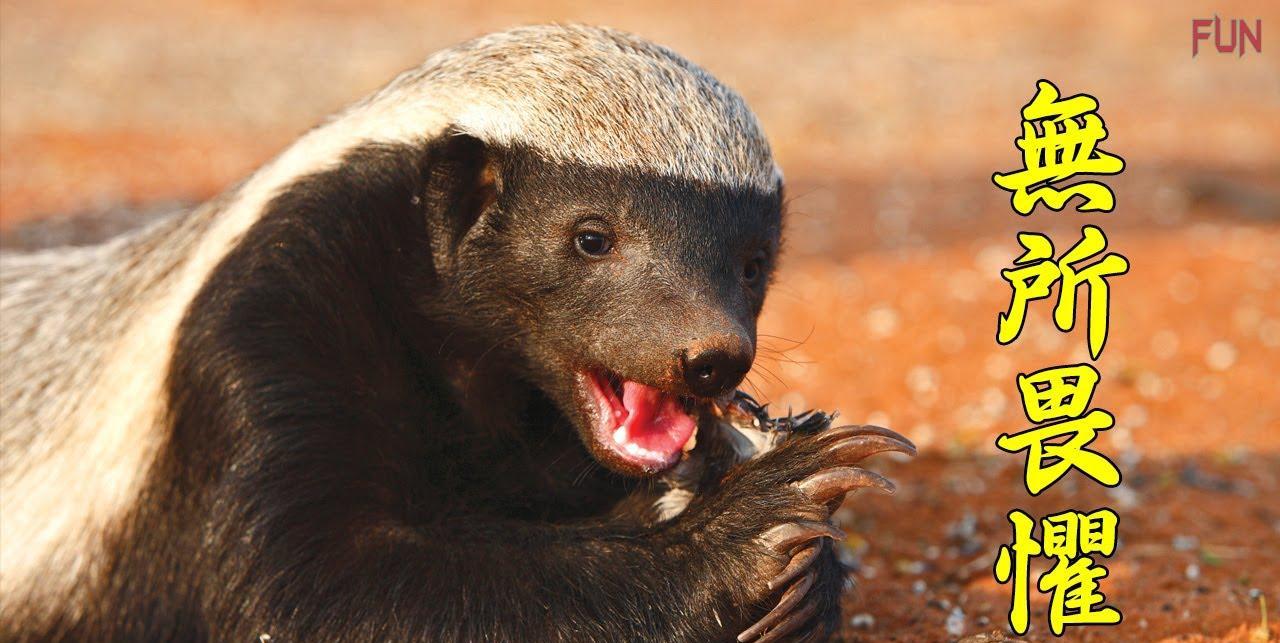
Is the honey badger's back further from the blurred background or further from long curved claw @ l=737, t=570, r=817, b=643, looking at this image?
the blurred background

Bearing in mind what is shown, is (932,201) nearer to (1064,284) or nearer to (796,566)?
(1064,284)

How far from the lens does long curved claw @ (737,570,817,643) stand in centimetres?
345

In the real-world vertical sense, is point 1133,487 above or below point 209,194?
below

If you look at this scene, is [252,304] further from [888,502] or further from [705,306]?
[888,502]

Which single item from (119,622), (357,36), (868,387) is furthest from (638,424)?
(357,36)

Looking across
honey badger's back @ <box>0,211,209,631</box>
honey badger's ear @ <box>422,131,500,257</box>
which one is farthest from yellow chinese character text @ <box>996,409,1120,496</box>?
honey badger's back @ <box>0,211,209,631</box>

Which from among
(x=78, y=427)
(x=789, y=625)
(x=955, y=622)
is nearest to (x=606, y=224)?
(x=789, y=625)

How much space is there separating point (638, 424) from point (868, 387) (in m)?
4.18

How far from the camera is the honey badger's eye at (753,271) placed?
146 inches

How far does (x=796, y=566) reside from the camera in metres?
3.42

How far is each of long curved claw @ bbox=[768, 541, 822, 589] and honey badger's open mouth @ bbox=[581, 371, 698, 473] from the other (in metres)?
0.39

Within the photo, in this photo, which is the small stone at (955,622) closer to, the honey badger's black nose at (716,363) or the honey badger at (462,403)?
the honey badger at (462,403)

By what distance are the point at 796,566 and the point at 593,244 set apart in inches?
38.1

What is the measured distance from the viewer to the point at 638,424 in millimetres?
3584
